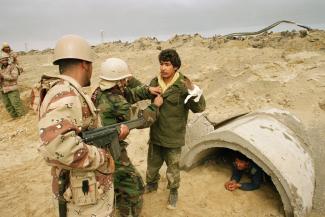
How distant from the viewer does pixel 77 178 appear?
2.22m

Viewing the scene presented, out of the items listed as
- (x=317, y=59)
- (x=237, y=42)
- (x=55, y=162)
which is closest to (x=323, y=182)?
(x=55, y=162)

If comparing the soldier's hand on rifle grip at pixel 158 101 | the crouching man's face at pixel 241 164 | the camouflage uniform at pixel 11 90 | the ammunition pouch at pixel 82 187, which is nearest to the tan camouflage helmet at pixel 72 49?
the ammunition pouch at pixel 82 187

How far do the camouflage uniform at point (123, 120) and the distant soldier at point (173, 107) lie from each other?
264 mm

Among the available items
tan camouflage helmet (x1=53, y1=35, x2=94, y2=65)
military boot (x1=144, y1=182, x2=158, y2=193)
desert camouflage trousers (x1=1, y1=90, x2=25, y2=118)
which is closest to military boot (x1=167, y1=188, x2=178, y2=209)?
military boot (x1=144, y1=182, x2=158, y2=193)

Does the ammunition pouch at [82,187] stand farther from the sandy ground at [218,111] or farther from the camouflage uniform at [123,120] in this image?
the sandy ground at [218,111]

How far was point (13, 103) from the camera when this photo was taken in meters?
8.59

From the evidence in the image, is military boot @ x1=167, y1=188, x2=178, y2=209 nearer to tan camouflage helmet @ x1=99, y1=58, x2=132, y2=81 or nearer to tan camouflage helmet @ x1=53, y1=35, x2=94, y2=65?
tan camouflage helmet @ x1=99, y1=58, x2=132, y2=81

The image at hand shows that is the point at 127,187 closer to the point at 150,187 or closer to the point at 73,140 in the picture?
the point at 150,187

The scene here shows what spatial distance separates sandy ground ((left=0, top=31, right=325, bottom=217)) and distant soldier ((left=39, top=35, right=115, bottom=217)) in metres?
1.73

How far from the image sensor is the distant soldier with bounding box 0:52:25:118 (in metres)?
8.08

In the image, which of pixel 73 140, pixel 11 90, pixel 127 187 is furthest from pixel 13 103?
pixel 73 140

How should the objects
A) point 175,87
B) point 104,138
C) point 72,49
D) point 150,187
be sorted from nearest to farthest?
point 72,49 < point 104,138 < point 175,87 < point 150,187

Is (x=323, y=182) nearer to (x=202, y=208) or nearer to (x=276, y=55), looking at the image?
(x=202, y=208)

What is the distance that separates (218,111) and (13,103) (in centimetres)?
507
